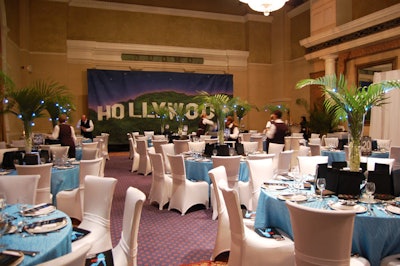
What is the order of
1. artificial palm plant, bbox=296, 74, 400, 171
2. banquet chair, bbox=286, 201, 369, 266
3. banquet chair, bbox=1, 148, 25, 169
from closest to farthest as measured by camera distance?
banquet chair, bbox=286, 201, 369, 266 → artificial palm plant, bbox=296, 74, 400, 171 → banquet chair, bbox=1, 148, 25, 169

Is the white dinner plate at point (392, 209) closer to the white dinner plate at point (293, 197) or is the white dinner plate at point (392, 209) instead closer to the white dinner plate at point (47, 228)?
the white dinner plate at point (293, 197)

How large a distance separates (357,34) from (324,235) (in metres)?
9.97

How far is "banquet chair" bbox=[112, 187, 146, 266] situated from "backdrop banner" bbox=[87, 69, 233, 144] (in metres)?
10.7

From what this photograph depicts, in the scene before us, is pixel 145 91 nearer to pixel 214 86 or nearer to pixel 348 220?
pixel 214 86

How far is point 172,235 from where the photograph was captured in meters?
4.31

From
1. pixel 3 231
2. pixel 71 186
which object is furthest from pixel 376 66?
pixel 3 231

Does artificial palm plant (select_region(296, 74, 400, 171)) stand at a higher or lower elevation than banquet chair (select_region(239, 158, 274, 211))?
higher

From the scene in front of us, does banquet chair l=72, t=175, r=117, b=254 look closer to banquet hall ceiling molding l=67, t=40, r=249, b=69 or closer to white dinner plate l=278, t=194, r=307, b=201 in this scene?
white dinner plate l=278, t=194, r=307, b=201

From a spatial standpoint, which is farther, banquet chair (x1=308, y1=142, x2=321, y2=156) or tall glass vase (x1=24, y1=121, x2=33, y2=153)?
banquet chair (x1=308, y1=142, x2=321, y2=156)

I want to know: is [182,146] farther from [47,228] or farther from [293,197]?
[47,228]

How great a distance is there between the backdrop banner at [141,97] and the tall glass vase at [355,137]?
10.3m

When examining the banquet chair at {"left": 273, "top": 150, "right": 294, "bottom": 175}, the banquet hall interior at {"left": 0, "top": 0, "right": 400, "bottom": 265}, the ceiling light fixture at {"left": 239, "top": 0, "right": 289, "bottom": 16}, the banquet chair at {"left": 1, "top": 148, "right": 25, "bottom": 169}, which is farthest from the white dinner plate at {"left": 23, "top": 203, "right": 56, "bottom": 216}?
the ceiling light fixture at {"left": 239, "top": 0, "right": 289, "bottom": 16}

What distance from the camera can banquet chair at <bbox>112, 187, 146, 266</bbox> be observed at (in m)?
2.29

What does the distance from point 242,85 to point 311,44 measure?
163 inches
